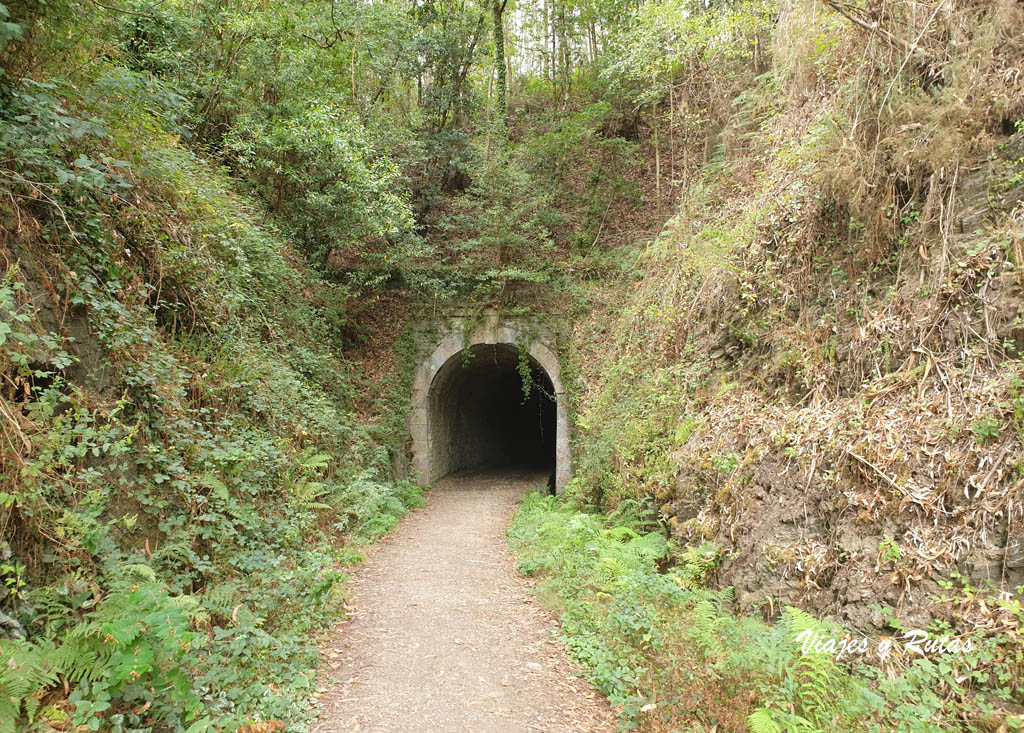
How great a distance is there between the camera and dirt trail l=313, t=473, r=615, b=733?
3.62 metres

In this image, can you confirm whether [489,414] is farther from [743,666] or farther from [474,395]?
[743,666]

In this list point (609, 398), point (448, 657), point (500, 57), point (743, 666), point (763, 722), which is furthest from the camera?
point (500, 57)

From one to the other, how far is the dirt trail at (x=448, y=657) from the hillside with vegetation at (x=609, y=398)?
262mm

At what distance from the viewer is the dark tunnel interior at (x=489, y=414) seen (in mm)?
13633

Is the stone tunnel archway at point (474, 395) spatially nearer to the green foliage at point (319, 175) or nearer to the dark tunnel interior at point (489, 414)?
the dark tunnel interior at point (489, 414)

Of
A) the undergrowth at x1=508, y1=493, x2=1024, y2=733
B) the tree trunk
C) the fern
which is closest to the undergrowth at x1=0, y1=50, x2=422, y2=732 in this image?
the undergrowth at x1=508, y1=493, x2=1024, y2=733

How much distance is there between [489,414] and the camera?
1886cm

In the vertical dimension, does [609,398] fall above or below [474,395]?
above

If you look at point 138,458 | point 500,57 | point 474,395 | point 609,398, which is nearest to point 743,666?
point 138,458

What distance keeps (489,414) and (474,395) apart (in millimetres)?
2100

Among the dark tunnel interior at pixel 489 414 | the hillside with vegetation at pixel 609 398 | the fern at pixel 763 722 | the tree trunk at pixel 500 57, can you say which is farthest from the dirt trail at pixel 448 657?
the tree trunk at pixel 500 57

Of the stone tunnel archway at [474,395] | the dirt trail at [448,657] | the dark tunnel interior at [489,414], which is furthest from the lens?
the dark tunnel interior at [489,414]

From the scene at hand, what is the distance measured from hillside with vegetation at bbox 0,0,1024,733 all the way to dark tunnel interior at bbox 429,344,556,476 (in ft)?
11.1

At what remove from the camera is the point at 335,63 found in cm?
1174
